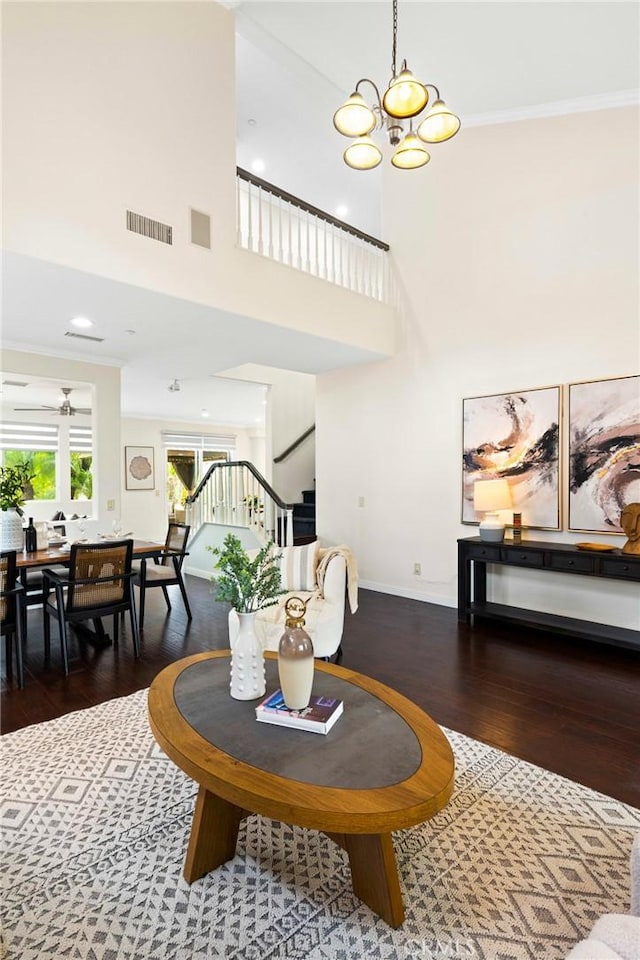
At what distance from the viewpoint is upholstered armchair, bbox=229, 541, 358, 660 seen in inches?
135

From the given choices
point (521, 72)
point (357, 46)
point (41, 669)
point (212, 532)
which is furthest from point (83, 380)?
point (521, 72)

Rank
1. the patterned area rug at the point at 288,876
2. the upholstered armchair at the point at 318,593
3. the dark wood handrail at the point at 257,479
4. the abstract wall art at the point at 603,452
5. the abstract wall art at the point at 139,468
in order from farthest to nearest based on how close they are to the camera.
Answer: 1. the abstract wall art at the point at 139,468
2. the dark wood handrail at the point at 257,479
3. the abstract wall art at the point at 603,452
4. the upholstered armchair at the point at 318,593
5. the patterned area rug at the point at 288,876

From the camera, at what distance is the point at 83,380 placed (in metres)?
5.65


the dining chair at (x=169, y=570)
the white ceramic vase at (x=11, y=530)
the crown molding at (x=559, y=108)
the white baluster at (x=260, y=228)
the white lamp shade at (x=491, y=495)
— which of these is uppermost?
the crown molding at (x=559, y=108)

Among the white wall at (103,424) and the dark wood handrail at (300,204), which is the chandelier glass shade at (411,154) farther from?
the white wall at (103,424)

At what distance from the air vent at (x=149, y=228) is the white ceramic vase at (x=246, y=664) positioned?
9.50 ft

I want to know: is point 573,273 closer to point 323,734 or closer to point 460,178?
point 460,178

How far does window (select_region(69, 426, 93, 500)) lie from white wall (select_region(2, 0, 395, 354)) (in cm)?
319

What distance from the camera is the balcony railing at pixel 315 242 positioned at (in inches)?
177

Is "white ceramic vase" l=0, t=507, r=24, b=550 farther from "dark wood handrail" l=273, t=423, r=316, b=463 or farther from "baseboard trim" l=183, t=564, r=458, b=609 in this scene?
"dark wood handrail" l=273, t=423, r=316, b=463

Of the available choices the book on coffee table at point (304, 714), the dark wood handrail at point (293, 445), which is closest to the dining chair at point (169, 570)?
the book on coffee table at point (304, 714)

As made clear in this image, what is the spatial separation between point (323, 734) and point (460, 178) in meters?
5.46

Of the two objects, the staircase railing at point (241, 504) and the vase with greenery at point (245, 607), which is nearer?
the vase with greenery at point (245, 607)

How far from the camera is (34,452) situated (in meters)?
7.71
